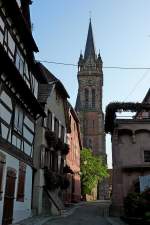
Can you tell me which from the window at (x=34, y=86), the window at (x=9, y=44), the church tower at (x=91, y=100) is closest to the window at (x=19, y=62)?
the window at (x=9, y=44)

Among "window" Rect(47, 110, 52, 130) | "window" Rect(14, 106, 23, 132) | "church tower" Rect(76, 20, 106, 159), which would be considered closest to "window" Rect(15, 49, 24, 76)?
"window" Rect(14, 106, 23, 132)

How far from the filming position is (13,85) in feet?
54.5

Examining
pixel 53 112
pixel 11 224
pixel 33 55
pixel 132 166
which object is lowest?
pixel 11 224

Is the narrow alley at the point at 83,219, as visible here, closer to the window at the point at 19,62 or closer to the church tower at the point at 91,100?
the window at the point at 19,62

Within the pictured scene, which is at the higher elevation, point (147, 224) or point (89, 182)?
point (89, 182)

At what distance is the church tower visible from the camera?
85.1m

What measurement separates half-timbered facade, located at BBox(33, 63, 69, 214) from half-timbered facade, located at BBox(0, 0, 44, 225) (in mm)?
2044

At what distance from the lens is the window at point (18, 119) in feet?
57.0

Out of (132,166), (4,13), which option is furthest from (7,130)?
(132,166)

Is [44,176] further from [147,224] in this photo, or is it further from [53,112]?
[147,224]

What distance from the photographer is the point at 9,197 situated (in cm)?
1600

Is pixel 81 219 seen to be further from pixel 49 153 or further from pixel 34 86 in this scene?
pixel 34 86

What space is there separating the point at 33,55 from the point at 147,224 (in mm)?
11006

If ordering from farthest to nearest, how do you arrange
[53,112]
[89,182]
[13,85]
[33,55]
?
1. [89,182]
2. [53,112]
3. [33,55]
4. [13,85]
